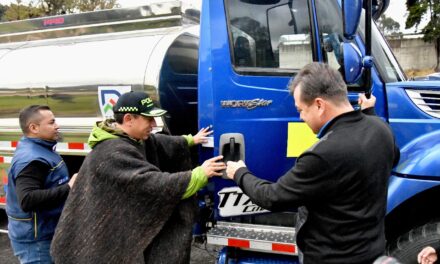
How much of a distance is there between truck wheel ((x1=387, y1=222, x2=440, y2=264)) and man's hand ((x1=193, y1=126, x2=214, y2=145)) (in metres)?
1.31

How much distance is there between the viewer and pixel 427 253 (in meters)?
1.90

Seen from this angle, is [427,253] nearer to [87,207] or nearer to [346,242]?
[346,242]

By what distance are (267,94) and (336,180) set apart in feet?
3.33

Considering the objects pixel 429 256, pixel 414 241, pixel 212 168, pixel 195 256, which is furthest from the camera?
pixel 195 256

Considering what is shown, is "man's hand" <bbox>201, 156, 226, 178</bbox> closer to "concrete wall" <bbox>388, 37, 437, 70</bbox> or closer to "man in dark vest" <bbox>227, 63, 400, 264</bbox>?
"man in dark vest" <bbox>227, 63, 400, 264</bbox>

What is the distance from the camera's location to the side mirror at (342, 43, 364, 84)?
2174 mm

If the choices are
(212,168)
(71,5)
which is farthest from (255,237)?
(71,5)

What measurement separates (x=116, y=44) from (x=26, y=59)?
0.94 m

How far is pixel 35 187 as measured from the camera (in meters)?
2.44

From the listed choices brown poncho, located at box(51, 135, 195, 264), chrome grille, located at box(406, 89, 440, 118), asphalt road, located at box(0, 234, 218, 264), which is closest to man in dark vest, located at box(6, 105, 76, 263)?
brown poncho, located at box(51, 135, 195, 264)

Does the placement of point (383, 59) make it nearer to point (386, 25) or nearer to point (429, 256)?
point (429, 256)

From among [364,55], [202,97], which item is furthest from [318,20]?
[202,97]

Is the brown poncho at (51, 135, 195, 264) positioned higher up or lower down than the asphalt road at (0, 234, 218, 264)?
higher up

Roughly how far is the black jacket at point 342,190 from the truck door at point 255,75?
78 centimetres
